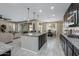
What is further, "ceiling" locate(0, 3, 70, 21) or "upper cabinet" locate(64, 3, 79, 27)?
"ceiling" locate(0, 3, 70, 21)

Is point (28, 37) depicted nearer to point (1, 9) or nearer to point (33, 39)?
point (33, 39)

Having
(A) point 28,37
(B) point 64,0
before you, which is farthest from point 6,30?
(B) point 64,0

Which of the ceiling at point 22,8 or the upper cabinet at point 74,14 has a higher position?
the ceiling at point 22,8

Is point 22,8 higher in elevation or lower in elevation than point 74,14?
higher

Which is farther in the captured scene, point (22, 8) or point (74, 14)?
point (22, 8)

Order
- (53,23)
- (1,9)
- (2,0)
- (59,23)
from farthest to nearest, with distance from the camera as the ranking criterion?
(59,23) < (53,23) < (1,9) < (2,0)

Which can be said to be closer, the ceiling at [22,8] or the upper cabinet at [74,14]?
the upper cabinet at [74,14]

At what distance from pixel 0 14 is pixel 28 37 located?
1.75m

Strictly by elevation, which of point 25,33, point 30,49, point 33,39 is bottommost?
point 30,49

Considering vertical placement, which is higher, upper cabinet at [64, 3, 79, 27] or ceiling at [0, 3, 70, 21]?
ceiling at [0, 3, 70, 21]

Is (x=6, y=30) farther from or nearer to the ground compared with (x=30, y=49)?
farther from the ground

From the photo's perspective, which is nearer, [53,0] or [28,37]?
[53,0]

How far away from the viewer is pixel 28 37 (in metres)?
4.12

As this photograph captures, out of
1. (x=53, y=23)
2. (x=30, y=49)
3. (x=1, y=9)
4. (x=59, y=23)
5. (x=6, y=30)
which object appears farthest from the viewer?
(x=59, y=23)
